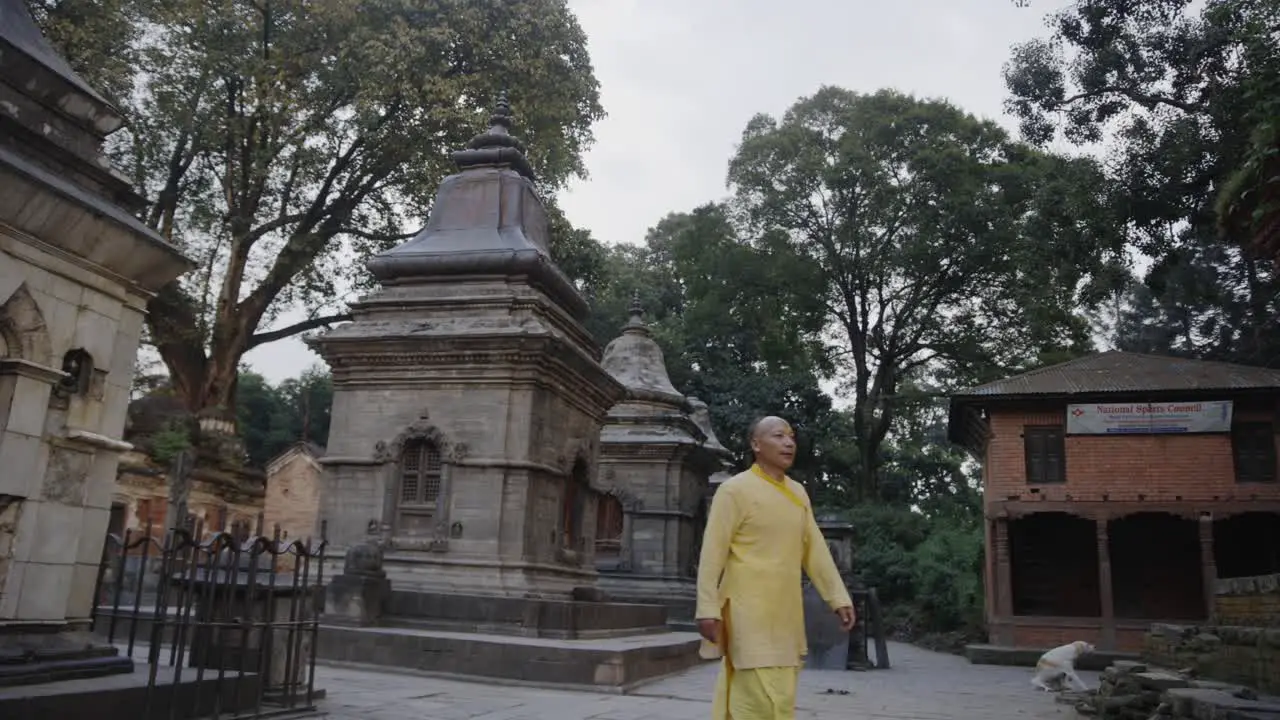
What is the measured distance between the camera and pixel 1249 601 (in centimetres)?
1045

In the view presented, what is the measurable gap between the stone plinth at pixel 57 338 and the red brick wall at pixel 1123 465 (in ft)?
64.7

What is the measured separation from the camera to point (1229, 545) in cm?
2277

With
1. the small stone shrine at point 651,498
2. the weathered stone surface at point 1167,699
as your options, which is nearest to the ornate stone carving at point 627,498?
the small stone shrine at point 651,498

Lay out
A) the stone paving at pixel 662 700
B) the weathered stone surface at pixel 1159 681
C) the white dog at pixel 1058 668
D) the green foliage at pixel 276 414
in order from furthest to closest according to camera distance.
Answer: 1. the green foliage at pixel 276 414
2. the white dog at pixel 1058 668
3. the weathered stone surface at pixel 1159 681
4. the stone paving at pixel 662 700

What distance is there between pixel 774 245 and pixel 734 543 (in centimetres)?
3141

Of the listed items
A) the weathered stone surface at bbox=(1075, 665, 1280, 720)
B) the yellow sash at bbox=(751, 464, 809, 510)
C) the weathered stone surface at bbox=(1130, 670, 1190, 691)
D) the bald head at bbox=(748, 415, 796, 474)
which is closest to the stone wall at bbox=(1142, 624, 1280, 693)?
the weathered stone surface at bbox=(1075, 665, 1280, 720)

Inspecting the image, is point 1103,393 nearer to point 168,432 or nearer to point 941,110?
point 941,110

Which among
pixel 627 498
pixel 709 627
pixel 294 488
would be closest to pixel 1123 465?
pixel 627 498

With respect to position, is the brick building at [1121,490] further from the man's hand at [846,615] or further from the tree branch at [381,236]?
the man's hand at [846,615]

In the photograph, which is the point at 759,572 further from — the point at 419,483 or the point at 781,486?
the point at 419,483

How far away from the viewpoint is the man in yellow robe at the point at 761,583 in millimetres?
4555

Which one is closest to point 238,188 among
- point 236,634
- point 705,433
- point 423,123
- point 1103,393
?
point 423,123

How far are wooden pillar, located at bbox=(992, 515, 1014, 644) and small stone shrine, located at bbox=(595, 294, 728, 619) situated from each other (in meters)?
6.66

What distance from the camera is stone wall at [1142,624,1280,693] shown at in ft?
28.5
